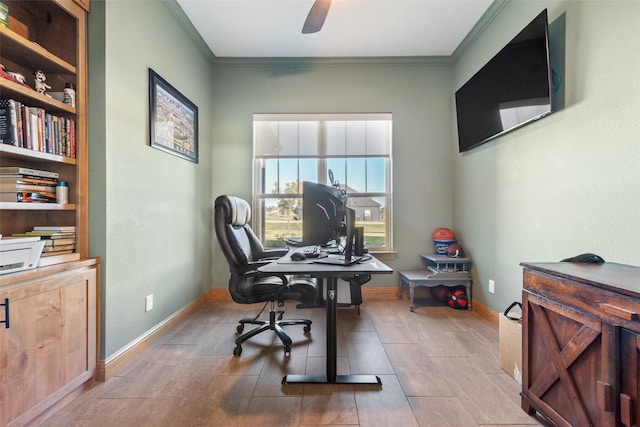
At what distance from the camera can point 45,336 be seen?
1.45 m

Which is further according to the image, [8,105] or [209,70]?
[209,70]

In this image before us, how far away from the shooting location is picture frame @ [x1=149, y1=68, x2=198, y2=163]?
7.59 feet

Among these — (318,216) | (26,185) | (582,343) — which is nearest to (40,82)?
(26,185)

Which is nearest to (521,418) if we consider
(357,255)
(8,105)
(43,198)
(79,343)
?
(357,255)

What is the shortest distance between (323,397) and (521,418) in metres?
1.06

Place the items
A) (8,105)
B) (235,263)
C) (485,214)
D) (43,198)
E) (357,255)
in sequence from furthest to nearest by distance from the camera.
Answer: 1. (485,214)
2. (235,263)
3. (357,255)
4. (43,198)
5. (8,105)

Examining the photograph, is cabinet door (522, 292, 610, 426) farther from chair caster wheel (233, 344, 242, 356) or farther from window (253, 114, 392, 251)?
window (253, 114, 392, 251)

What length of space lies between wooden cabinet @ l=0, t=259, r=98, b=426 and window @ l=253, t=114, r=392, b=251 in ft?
6.81

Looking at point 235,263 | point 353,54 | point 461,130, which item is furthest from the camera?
point 353,54

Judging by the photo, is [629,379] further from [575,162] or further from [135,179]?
[135,179]

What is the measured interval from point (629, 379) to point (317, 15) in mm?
2467

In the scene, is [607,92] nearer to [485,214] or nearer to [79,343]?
[485,214]

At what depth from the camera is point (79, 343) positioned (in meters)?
1.66

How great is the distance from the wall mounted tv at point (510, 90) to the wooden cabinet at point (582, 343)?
124 centimetres
